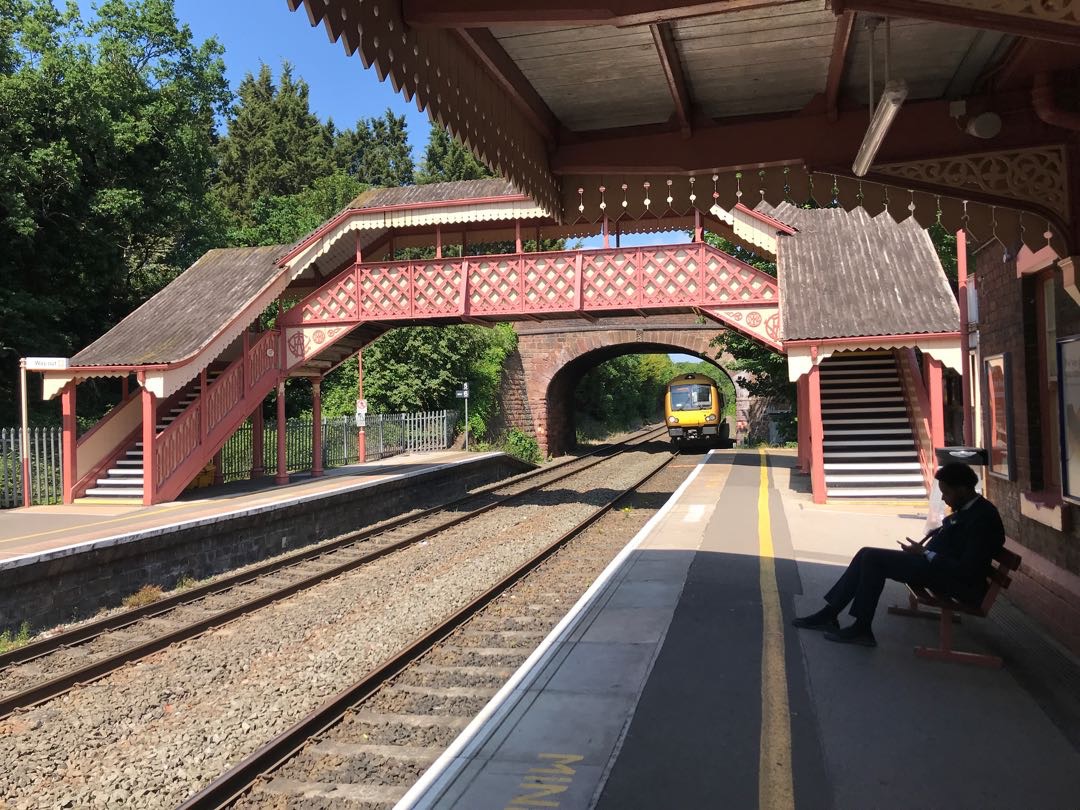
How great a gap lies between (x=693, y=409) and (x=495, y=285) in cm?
1784

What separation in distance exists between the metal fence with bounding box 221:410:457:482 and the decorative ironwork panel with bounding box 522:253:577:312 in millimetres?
7272

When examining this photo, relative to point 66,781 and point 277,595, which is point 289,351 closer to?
point 277,595

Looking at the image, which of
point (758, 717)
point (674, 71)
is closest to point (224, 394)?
point (674, 71)

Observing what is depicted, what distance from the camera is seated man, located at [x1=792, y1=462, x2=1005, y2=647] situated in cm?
480

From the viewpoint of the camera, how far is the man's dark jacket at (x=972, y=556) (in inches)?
188

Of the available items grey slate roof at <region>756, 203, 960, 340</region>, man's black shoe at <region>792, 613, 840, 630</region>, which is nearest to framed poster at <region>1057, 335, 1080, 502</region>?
man's black shoe at <region>792, 613, 840, 630</region>

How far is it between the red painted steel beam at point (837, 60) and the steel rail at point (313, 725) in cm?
508

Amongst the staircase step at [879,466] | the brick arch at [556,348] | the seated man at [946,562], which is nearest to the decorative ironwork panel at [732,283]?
the staircase step at [879,466]

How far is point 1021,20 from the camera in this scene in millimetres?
2736

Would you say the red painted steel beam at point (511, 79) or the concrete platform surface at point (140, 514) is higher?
the red painted steel beam at point (511, 79)

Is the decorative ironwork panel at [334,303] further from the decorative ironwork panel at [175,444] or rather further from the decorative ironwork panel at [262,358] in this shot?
the decorative ironwork panel at [175,444]

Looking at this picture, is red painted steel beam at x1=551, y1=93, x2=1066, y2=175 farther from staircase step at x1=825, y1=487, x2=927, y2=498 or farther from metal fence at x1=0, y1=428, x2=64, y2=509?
metal fence at x1=0, y1=428, x2=64, y2=509

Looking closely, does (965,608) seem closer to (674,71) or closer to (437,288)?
(674,71)

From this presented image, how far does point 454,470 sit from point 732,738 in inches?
678
